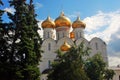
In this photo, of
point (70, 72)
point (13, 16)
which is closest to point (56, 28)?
point (70, 72)

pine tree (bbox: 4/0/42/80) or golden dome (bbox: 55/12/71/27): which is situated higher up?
golden dome (bbox: 55/12/71/27)

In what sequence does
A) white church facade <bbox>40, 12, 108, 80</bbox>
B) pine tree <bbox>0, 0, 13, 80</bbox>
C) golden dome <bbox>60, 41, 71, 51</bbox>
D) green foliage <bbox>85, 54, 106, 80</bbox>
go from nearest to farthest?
pine tree <bbox>0, 0, 13, 80</bbox>
green foliage <bbox>85, 54, 106, 80</bbox>
golden dome <bbox>60, 41, 71, 51</bbox>
white church facade <bbox>40, 12, 108, 80</bbox>

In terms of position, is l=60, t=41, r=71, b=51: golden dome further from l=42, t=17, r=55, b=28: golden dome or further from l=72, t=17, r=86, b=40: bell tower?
l=42, t=17, r=55, b=28: golden dome

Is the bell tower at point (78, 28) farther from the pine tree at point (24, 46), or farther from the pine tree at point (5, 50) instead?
the pine tree at point (5, 50)

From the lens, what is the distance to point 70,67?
34.8m

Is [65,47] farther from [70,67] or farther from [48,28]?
[70,67]

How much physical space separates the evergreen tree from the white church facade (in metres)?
17.7

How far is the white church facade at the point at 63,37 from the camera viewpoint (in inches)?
2211

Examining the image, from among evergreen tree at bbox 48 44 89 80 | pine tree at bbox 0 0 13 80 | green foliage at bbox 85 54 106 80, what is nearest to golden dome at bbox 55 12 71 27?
green foliage at bbox 85 54 106 80

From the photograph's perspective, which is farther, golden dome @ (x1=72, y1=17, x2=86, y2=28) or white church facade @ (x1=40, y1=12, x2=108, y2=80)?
golden dome @ (x1=72, y1=17, x2=86, y2=28)

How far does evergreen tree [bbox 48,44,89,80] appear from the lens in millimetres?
34438

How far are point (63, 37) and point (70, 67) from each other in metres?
22.9

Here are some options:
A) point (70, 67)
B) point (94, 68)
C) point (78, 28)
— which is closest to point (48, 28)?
point (78, 28)

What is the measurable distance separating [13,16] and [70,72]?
9.40 m
